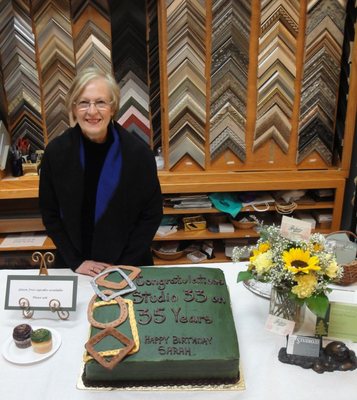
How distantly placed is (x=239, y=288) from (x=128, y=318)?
49 cm

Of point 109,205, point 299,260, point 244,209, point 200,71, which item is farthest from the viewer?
point 244,209

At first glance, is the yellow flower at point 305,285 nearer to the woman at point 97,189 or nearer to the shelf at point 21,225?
the woman at point 97,189

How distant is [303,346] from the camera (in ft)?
4.21

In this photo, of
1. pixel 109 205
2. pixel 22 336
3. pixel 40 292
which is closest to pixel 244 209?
pixel 109 205

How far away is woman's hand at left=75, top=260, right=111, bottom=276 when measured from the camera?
5.51 feet

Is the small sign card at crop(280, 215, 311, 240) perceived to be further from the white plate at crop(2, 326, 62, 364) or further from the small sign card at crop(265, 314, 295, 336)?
the white plate at crop(2, 326, 62, 364)

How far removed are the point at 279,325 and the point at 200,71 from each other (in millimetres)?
1712

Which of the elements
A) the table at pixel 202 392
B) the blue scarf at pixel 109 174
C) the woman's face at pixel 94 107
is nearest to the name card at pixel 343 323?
the table at pixel 202 392

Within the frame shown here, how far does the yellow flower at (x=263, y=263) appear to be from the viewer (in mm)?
1279

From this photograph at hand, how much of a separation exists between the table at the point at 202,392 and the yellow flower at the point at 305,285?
0.21 m

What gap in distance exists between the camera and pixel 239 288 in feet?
5.25

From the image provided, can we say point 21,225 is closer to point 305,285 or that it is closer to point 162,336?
point 162,336

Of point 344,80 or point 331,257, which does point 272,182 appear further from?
point 331,257

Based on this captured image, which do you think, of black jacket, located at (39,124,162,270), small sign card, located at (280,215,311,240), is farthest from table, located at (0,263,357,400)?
black jacket, located at (39,124,162,270)
